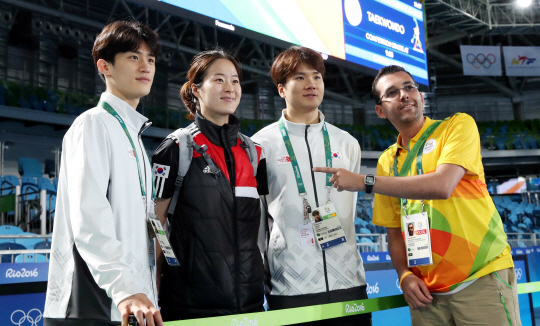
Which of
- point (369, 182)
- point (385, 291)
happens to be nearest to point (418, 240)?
point (369, 182)

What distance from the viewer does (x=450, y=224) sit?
6.56ft

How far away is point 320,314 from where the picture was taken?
177 centimetres

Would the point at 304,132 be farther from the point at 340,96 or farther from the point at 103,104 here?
the point at 340,96

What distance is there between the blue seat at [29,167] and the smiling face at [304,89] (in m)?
8.41

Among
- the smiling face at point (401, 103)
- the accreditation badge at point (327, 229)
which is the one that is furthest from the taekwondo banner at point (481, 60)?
the accreditation badge at point (327, 229)

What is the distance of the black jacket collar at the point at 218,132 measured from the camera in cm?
203

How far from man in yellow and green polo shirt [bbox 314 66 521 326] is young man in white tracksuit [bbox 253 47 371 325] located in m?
0.26

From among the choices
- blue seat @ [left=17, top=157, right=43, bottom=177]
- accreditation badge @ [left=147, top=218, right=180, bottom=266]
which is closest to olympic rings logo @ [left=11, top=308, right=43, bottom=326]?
accreditation badge @ [left=147, top=218, right=180, bottom=266]

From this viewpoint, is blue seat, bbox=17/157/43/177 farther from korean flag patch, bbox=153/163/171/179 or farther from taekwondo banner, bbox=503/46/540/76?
taekwondo banner, bbox=503/46/540/76

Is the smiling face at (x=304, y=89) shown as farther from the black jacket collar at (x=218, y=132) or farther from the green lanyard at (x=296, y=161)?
the black jacket collar at (x=218, y=132)

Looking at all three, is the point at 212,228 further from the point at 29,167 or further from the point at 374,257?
the point at 29,167

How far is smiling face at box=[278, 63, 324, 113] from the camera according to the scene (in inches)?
91.8

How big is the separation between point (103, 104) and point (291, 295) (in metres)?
1.16

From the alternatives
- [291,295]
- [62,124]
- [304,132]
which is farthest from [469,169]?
[62,124]
